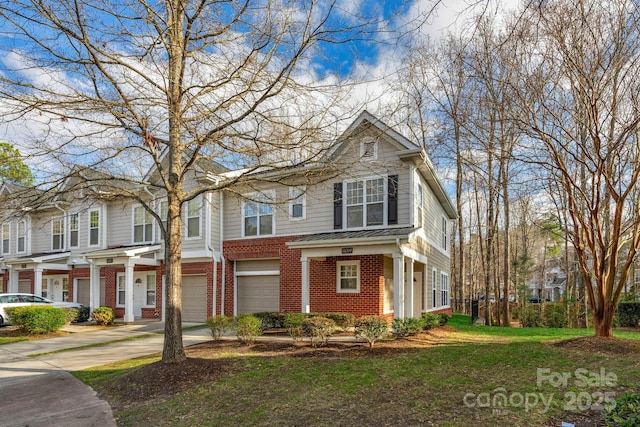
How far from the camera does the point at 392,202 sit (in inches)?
550

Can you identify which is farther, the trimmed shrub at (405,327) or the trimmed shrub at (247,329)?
the trimmed shrub at (405,327)

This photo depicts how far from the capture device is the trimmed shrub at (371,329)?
33.6 ft

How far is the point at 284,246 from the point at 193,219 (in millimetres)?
4322

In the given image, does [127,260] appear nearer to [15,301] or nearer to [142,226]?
[142,226]

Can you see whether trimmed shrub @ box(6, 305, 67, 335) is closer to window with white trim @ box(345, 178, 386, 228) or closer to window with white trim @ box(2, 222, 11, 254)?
window with white trim @ box(345, 178, 386, 228)

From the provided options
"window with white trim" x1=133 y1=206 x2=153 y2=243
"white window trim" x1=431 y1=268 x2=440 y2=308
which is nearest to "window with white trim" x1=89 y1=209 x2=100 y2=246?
"window with white trim" x1=133 y1=206 x2=153 y2=243

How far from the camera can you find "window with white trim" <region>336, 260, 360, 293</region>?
47.1ft

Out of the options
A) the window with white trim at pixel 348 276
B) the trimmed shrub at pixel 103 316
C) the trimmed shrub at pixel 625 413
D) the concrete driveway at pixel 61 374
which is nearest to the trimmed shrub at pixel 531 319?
the window with white trim at pixel 348 276

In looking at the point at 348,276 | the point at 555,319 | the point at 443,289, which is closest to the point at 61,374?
the point at 348,276

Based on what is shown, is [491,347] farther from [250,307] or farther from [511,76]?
[250,307]

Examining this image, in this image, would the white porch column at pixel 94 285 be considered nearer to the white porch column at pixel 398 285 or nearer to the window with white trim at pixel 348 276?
the window with white trim at pixel 348 276

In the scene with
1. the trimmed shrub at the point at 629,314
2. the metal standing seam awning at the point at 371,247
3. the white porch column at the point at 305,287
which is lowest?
the trimmed shrub at the point at 629,314

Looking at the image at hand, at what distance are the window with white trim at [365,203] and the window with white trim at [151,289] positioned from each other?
10.6 meters

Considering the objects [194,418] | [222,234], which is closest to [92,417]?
[194,418]
